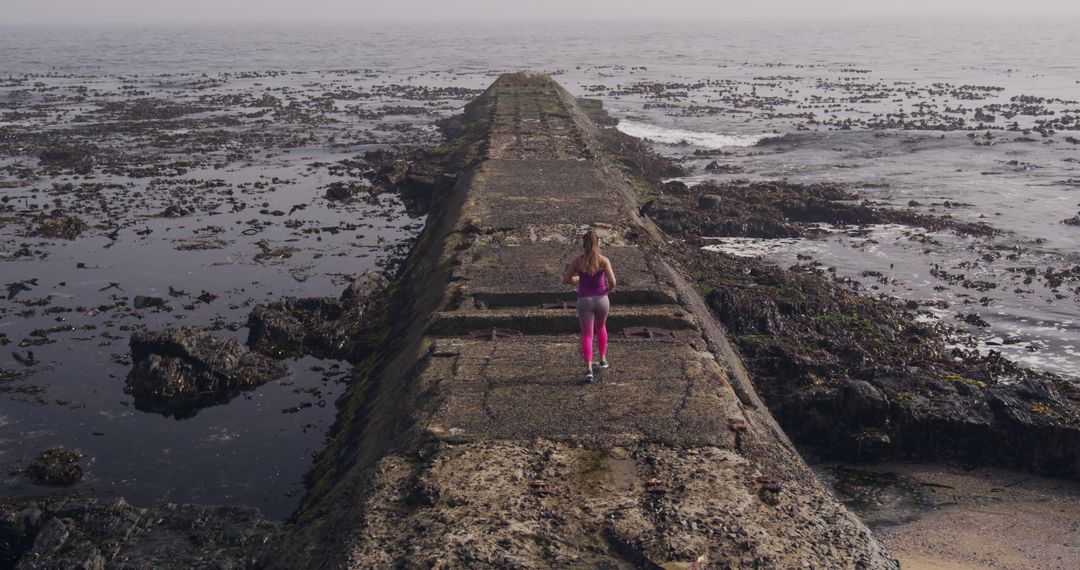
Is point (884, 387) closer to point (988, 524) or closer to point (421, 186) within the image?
point (988, 524)

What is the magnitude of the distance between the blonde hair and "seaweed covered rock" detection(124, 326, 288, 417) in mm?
7512

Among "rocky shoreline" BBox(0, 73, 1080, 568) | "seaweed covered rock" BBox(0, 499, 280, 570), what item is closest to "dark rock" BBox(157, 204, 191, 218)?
"rocky shoreline" BBox(0, 73, 1080, 568)

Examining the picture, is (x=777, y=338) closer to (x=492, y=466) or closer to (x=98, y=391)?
(x=492, y=466)

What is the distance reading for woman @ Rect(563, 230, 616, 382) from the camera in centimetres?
1027

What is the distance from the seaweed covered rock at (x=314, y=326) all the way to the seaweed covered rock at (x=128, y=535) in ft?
20.6

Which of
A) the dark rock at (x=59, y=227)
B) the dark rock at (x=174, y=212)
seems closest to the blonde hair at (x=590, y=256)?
the dark rock at (x=59, y=227)

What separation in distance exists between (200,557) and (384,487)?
240 centimetres

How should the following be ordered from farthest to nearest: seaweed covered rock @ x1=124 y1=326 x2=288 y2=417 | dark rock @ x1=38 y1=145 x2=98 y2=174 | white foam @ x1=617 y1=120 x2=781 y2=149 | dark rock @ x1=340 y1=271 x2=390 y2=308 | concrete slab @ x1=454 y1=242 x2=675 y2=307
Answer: white foam @ x1=617 y1=120 x2=781 y2=149 < dark rock @ x1=38 y1=145 x2=98 y2=174 < dark rock @ x1=340 y1=271 x2=390 y2=308 < concrete slab @ x1=454 y1=242 x2=675 y2=307 < seaweed covered rock @ x1=124 y1=326 x2=288 y2=417

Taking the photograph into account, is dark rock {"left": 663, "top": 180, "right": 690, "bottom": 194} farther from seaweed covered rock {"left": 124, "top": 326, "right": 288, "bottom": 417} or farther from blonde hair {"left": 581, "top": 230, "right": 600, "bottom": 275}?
blonde hair {"left": 581, "top": 230, "right": 600, "bottom": 275}

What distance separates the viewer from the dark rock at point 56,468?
1176 centimetres

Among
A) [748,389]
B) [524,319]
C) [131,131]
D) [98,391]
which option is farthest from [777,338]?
[131,131]

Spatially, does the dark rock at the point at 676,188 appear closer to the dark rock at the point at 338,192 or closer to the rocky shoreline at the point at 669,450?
the rocky shoreline at the point at 669,450

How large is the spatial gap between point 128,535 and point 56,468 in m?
3.13

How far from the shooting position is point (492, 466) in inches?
355
